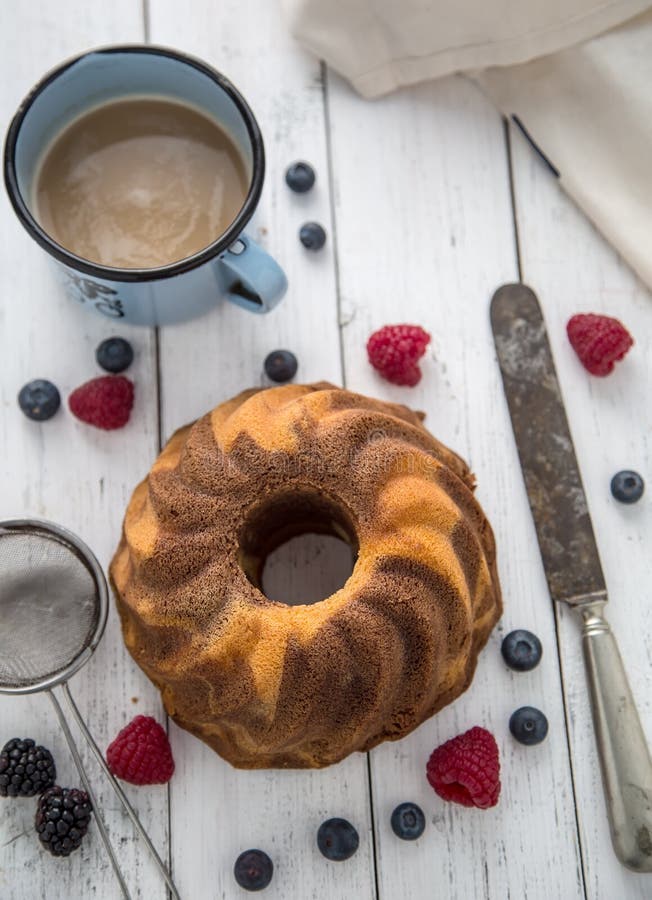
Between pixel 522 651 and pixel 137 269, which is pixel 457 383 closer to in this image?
pixel 522 651

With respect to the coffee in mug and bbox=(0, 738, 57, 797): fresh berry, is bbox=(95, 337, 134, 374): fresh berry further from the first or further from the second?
bbox=(0, 738, 57, 797): fresh berry

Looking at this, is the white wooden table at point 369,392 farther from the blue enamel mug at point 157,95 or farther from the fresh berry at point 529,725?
the blue enamel mug at point 157,95

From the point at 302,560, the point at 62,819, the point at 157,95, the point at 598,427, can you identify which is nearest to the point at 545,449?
the point at 598,427

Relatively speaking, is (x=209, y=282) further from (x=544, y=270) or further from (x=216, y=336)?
(x=544, y=270)

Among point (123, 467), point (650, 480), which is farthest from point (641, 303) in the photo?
point (123, 467)

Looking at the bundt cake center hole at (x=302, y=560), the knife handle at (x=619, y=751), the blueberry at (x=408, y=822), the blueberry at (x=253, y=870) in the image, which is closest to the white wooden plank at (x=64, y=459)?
the blueberry at (x=253, y=870)

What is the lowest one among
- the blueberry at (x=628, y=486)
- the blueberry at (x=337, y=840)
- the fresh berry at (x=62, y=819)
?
the blueberry at (x=337, y=840)

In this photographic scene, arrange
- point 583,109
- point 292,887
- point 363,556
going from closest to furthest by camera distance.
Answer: point 363,556
point 292,887
point 583,109
